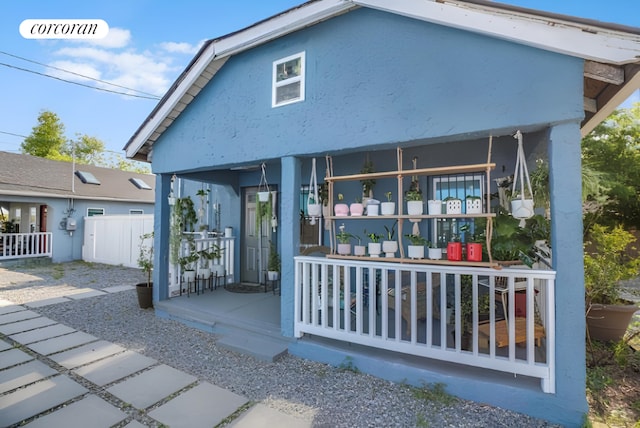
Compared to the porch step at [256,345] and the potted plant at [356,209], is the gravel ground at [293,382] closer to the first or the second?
the porch step at [256,345]

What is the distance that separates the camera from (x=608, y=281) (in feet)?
11.1

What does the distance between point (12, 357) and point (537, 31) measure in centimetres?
639

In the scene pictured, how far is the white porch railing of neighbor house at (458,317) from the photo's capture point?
2.61 m

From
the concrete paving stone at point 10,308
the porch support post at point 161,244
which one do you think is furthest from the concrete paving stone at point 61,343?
the concrete paving stone at point 10,308

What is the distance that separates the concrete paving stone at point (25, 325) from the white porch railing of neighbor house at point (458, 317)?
4228mm

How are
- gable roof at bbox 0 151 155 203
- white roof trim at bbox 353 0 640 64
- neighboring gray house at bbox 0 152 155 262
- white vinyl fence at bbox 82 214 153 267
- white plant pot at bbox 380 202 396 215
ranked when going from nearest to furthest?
white roof trim at bbox 353 0 640 64, white plant pot at bbox 380 202 396 215, white vinyl fence at bbox 82 214 153 267, neighboring gray house at bbox 0 152 155 262, gable roof at bbox 0 151 155 203

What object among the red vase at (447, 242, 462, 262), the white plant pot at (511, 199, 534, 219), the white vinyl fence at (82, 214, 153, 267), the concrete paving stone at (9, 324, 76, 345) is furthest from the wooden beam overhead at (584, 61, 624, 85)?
the white vinyl fence at (82, 214, 153, 267)

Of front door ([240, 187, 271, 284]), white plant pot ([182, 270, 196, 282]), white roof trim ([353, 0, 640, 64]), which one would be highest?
white roof trim ([353, 0, 640, 64])

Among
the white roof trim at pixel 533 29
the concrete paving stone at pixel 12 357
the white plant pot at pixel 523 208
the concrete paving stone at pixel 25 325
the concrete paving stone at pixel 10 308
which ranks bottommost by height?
the concrete paving stone at pixel 25 325

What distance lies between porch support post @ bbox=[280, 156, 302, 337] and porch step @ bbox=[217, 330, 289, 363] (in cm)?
18

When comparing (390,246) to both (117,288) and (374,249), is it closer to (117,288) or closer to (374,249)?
(374,249)

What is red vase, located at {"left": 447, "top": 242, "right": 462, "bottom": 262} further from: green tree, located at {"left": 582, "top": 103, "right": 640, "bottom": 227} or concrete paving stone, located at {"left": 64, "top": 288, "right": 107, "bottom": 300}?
green tree, located at {"left": 582, "top": 103, "right": 640, "bottom": 227}

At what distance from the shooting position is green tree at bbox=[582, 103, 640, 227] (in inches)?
394

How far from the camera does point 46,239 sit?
11539 mm
